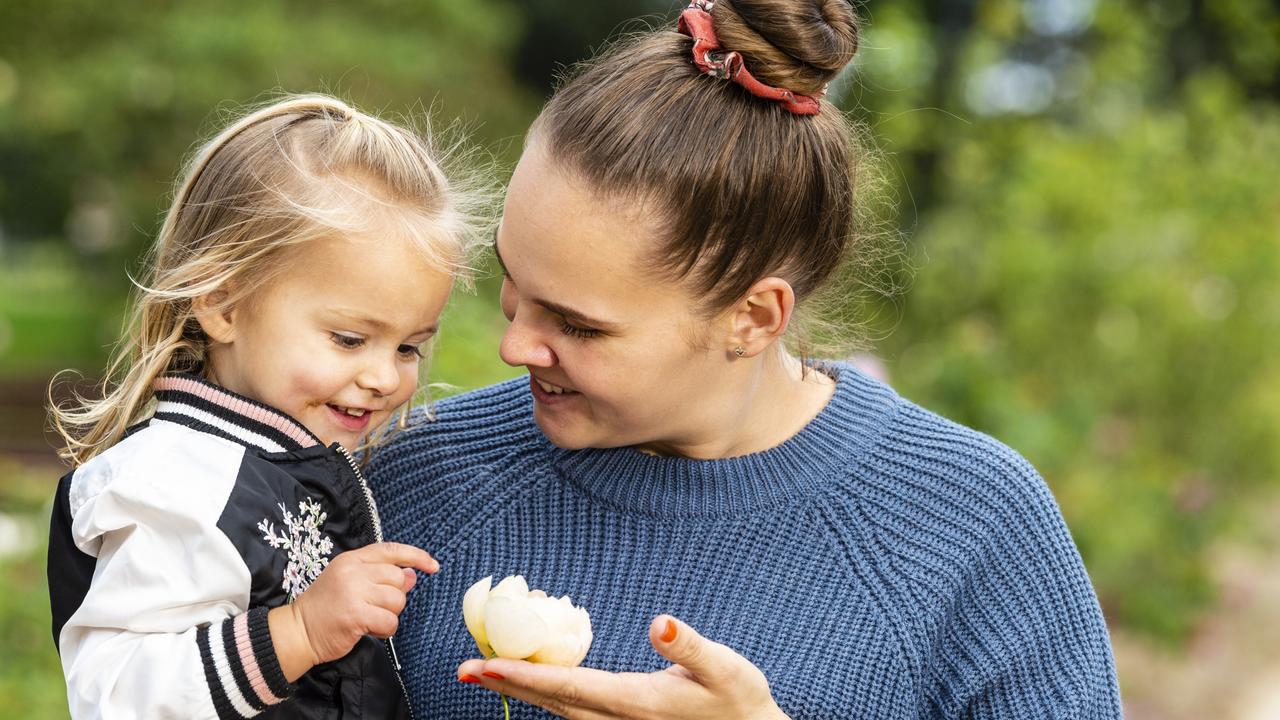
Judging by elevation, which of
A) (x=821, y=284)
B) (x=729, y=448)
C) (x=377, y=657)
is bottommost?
(x=377, y=657)

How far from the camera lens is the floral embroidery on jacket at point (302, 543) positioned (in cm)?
177

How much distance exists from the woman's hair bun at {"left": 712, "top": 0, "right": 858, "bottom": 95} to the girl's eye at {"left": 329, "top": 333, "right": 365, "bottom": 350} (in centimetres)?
63

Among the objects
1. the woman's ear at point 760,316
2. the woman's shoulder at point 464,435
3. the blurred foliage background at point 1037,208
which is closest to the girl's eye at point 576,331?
the woman's ear at point 760,316

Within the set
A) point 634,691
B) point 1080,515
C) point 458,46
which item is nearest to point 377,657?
point 634,691

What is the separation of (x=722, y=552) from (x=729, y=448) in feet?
0.54

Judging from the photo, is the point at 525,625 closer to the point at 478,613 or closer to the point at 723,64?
the point at 478,613

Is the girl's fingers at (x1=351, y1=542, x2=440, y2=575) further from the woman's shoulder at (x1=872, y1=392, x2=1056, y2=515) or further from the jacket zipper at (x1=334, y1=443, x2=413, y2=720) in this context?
the woman's shoulder at (x1=872, y1=392, x2=1056, y2=515)

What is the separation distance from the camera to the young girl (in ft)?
5.47

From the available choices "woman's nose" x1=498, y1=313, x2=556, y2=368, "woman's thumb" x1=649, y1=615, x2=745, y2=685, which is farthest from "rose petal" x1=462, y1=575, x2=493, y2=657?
"woman's nose" x1=498, y1=313, x2=556, y2=368

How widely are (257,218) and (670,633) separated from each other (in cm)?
83

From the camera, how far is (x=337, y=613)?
5.56 ft

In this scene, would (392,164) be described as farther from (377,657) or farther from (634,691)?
(634,691)

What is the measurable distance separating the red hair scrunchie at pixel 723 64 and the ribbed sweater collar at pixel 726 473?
1.56 feet

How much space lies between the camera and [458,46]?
973cm
